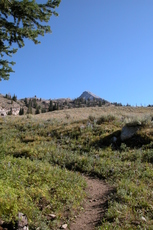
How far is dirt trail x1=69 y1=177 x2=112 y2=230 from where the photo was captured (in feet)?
13.6

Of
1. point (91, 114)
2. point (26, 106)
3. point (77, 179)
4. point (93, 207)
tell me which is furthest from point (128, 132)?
point (26, 106)

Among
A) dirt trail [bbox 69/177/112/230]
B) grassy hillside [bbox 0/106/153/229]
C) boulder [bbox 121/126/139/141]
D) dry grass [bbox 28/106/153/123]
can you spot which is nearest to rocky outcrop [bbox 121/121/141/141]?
boulder [bbox 121/126/139/141]

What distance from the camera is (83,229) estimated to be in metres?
3.99

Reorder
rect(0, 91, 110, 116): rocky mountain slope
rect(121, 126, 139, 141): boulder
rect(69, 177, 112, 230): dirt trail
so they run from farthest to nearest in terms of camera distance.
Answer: rect(0, 91, 110, 116): rocky mountain slope → rect(121, 126, 139, 141): boulder → rect(69, 177, 112, 230): dirt trail

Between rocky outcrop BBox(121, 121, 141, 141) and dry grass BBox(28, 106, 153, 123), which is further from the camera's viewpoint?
dry grass BBox(28, 106, 153, 123)

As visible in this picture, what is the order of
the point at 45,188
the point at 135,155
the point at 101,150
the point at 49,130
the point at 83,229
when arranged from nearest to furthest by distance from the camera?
the point at 83,229
the point at 45,188
the point at 135,155
the point at 101,150
the point at 49,130

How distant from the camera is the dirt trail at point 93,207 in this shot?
13.6ft

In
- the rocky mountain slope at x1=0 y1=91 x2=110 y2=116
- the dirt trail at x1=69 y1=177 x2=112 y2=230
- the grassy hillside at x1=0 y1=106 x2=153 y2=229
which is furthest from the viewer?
the rocky mountain slope at x1=0 y1=91 x2=110 y2=116

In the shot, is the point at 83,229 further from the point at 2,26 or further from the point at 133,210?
the point at 2,26

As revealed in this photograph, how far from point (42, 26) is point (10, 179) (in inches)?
235

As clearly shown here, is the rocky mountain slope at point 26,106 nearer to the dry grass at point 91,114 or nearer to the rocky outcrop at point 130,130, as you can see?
the dry grass at point 91,114

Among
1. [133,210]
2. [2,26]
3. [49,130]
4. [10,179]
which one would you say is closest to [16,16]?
[2,26]

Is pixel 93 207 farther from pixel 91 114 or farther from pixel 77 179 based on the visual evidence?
pixel 91 114

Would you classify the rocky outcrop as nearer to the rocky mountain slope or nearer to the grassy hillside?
the grassy hillside
